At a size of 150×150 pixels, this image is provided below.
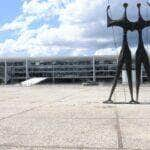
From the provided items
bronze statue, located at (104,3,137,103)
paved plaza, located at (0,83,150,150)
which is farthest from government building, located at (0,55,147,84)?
paved plaza, located at (0,83,150,150)

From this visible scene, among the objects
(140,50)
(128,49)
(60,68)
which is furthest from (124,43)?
(60,68)

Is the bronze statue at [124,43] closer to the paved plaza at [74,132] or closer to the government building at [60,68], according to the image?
the paved plaza at [74,132]

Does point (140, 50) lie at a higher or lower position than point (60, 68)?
higher

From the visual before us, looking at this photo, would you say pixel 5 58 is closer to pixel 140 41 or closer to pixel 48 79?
pixel 48 79

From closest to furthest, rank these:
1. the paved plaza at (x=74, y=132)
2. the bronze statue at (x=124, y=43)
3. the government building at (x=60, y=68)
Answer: the paved plaza at (x=74, y=132) → the bronze statue at (x=124, y=43) → the government building at (x=60, y=68)

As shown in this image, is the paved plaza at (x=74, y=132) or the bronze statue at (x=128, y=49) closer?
the paved plaza at (x=74, y=132)

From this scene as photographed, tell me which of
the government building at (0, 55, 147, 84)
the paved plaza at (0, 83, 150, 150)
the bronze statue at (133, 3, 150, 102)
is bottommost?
the government building at (0, 55, 147, 84)

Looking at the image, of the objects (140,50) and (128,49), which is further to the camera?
(128,49)

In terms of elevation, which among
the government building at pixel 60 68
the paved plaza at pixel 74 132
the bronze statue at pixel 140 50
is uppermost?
the bronze statue at pixel 140 50

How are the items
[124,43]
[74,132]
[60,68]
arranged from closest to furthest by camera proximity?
[74,132], [124,43], [60,68]

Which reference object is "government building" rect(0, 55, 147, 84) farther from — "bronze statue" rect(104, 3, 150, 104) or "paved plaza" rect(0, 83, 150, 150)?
"paved plaza" rect(0, 83, 150, 150)

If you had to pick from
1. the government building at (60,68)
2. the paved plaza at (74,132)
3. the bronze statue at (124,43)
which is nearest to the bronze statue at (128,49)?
the bronze statue at (124,43)

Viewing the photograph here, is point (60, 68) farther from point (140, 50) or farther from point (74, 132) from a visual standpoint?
point (74, 132)

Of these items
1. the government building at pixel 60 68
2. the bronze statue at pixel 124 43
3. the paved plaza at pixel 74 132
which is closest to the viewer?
the paved plaza at pixel 74 132
